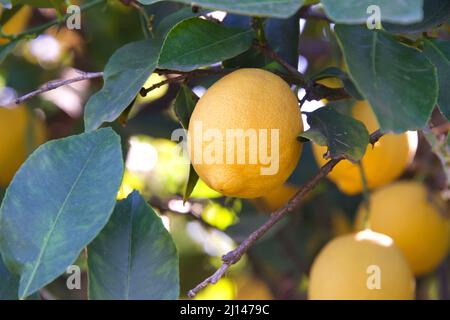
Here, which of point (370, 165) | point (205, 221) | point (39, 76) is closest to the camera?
point (370, 165)

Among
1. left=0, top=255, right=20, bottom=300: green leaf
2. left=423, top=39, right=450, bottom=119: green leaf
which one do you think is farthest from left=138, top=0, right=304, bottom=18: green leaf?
left=0, top=255, right=20, bottom=300: green leaf

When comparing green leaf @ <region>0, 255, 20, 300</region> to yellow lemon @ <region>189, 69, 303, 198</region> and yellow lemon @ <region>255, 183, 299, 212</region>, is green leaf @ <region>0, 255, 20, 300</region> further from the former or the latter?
yellow lemon @ <region>255, 183, 299, 212</region>

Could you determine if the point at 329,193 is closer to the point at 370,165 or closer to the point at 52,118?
the point at 370,165

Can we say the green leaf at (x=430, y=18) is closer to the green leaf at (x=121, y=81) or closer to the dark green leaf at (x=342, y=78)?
the dark green leaf at (x=342, y=78)

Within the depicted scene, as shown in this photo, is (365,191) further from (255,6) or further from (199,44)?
(255,6)

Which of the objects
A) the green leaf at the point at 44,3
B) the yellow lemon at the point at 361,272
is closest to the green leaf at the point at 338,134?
the yellow lemon at the point at 361,272

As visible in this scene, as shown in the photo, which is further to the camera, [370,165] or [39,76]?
[39,76]

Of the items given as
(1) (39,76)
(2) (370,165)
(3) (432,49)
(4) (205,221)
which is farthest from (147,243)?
(1) (39,76)
